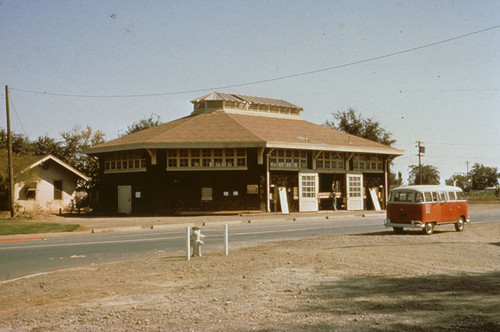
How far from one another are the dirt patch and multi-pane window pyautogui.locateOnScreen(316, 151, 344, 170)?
28.2m

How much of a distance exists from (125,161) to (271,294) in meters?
33.4

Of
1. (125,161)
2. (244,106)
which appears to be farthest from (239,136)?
(244,106)

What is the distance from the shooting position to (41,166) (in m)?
42.4

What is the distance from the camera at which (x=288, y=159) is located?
A: 40.6 meters

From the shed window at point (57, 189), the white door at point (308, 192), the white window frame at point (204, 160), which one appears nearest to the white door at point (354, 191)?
the white door at point (308, 192)

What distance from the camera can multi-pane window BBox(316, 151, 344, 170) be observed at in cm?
4313

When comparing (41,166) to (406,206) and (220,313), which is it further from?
(220,313)

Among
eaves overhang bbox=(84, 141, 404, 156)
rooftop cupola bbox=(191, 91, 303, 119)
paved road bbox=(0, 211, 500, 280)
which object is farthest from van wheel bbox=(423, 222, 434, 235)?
rooftop cupola bbox=(191, 91, 303, 119)

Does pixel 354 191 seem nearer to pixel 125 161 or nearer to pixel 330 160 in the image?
pixel 330 160

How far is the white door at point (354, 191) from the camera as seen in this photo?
44688 millimetres

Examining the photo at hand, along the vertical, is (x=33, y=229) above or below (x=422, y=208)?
below

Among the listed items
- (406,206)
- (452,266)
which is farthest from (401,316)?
(406,206)

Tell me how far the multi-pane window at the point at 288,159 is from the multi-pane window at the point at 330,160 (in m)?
1.73

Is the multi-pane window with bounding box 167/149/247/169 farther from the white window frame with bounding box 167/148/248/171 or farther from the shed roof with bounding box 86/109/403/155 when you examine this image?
the shed roof with bounding box 86/109/403/155
